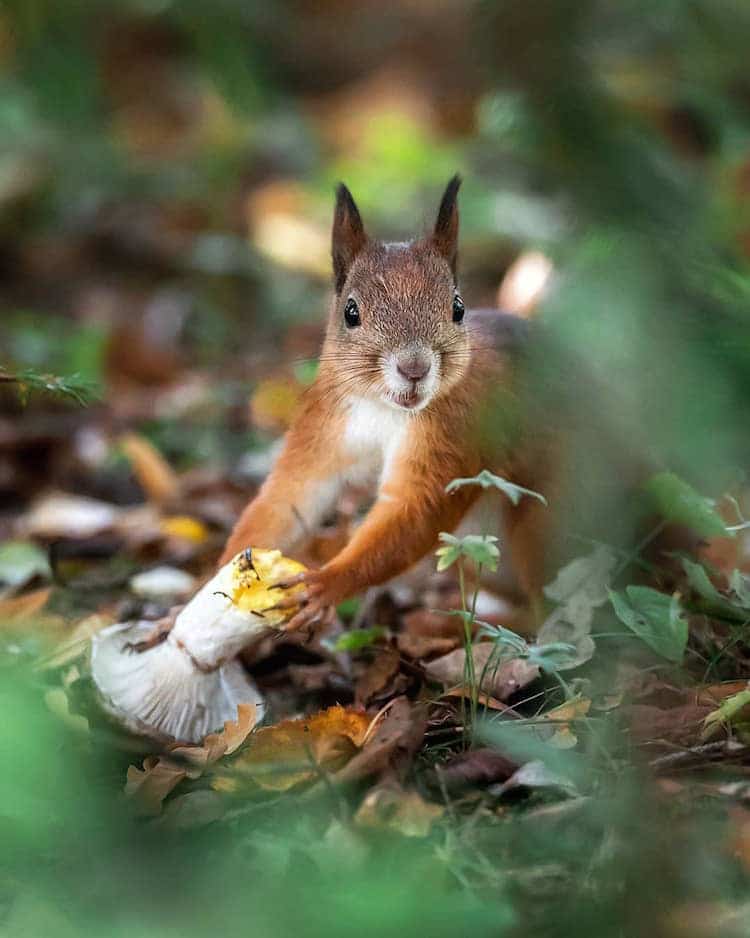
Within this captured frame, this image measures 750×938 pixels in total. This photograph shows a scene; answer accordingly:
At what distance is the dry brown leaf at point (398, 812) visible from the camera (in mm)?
1825

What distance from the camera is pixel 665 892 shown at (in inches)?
59.0

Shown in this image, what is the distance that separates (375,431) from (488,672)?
549 mm

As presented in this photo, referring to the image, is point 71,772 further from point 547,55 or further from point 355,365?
point 355,365

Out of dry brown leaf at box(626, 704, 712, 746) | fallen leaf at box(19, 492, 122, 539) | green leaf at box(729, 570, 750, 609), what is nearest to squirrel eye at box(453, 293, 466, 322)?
green leaf at box(729, 570, 750, 609)

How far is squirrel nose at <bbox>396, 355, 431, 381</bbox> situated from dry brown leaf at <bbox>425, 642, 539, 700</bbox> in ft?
1.70

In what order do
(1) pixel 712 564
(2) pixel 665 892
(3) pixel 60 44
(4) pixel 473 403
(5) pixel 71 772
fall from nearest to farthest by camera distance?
(5) pixel 71 772 < (2) pixel 665 892 < (3) pixel 60 44 < (4) pixel 473 403 < (1) pixel 712 564

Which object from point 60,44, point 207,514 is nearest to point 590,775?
point 60,44

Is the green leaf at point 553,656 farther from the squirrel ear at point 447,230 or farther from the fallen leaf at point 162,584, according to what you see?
the fallen leaf at point 162,584

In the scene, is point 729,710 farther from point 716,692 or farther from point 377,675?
point 377,675

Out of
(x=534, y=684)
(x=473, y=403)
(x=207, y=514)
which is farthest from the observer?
(x=207, y=514)

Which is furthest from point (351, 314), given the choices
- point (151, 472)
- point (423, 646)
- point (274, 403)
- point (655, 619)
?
point (274, 403)

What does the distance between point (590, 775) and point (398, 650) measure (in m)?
0.82

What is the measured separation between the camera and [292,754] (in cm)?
205

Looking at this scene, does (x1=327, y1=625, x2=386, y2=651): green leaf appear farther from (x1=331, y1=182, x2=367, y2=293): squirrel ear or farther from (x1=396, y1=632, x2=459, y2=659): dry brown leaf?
(x1=331, y1=182, x2=367, y2=293): squirrel ear
